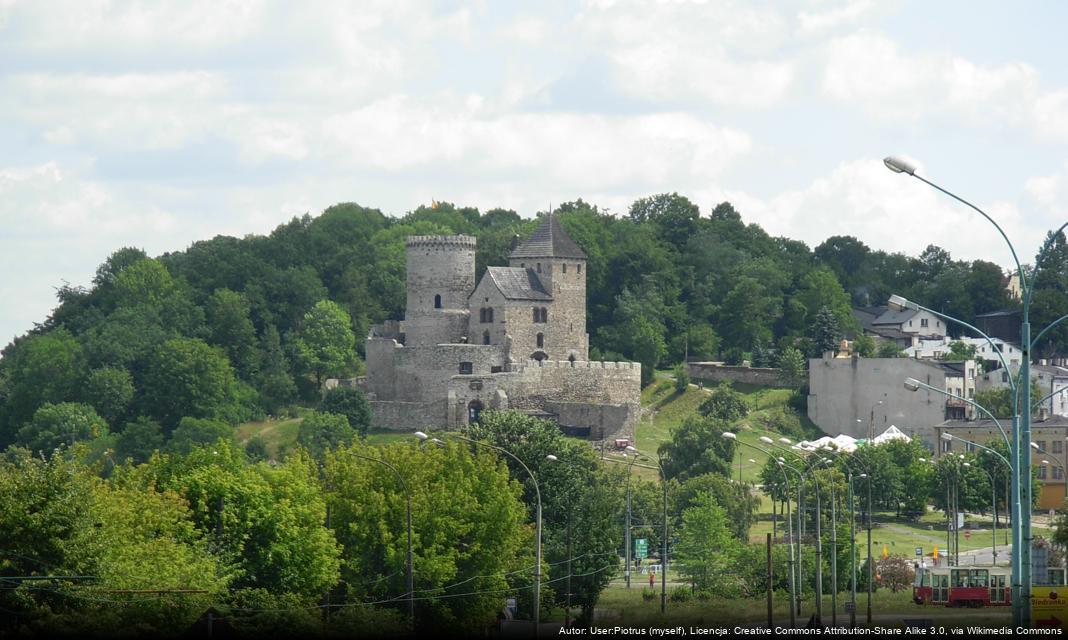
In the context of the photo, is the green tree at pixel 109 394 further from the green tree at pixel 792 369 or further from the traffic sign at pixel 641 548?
the traffic sign at pixel 641 548

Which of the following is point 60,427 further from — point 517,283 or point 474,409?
point 517,283

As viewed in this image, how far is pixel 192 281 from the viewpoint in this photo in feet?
447

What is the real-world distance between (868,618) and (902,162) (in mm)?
22481

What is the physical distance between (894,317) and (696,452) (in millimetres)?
49934

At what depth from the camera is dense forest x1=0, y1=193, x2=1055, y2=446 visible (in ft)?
392

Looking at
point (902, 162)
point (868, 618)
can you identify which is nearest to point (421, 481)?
point (868, 618)

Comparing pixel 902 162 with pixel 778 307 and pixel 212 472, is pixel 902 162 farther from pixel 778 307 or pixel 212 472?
pixel 778 307

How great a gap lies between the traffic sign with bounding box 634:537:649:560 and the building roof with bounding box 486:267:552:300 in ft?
101

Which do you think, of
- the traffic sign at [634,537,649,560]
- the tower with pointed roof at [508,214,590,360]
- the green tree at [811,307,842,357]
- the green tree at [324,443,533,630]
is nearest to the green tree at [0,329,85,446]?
the tower with pointed roof at [508,214,590,360]

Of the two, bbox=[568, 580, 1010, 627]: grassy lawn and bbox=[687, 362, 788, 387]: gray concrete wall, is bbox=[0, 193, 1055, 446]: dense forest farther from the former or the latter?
bbox=[568, 580, 1010, 627]: grassy lawn

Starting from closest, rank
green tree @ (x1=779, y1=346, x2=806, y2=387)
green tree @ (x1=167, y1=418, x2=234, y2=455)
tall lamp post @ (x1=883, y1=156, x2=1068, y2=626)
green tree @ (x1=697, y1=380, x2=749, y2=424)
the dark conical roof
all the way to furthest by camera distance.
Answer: tall lamp post @ (x1=883, y1=156, x2=1068, y2=626), green tree @ (x1=167, y1=418, x2=234, y2=455), green tree @ (x1=697, y1=380, x2=749, y2=424), the dark conical roof, green tree @ (x1=779, y1=346, x2=806, y2=387)

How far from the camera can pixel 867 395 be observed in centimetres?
11931

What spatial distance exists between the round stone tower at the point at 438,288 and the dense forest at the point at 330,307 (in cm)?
1110

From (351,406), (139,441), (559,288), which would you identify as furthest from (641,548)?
(139,441)
